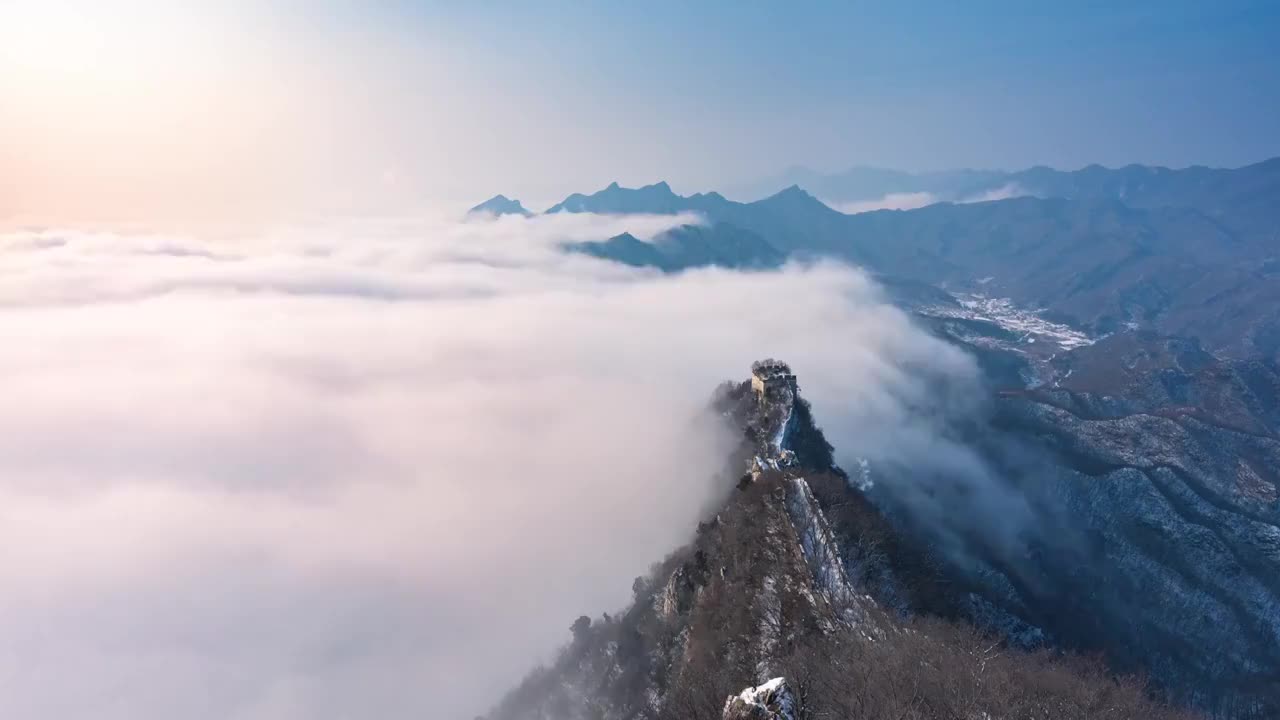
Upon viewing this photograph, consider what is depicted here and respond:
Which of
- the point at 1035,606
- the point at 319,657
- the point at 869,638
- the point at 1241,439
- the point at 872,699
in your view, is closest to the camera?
the point at 872,699

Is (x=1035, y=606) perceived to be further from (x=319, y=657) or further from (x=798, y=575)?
(x=319, y=657)

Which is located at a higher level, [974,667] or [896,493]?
[974,667]

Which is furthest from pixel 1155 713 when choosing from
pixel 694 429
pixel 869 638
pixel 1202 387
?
pixel 1202 387

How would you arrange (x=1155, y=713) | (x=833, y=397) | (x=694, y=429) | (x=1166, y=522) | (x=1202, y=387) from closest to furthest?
(x=1155, y=713) < (x=1166, y=522) < (x=694, y=429) < (x=833, y=397) < (x=1202, y=387)

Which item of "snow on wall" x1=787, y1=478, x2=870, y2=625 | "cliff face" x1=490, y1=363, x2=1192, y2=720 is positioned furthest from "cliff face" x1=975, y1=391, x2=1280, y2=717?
"snow on wall" x1=787, y1=478, x2=870, y2=625

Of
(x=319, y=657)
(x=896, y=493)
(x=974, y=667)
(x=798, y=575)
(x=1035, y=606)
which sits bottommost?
(x=319, y=657)

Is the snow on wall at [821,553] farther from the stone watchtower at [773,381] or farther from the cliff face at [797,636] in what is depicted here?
the stone watchtower at [773,381]

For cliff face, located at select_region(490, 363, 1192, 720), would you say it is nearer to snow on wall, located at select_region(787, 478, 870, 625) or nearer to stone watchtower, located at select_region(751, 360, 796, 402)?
snow on wall, located at select_region(787, 478, 870, 625)
